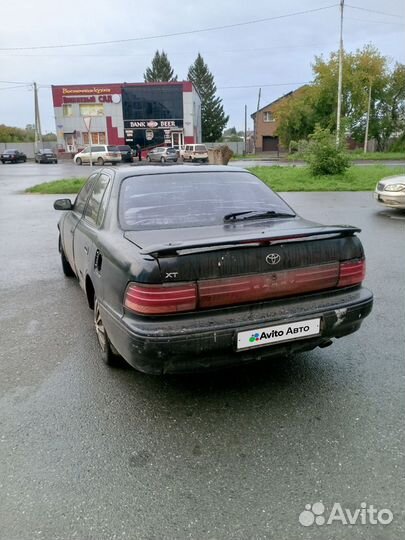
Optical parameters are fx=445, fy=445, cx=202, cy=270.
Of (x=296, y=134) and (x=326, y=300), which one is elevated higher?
(x=296, y=134)

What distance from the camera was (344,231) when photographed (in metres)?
3.01

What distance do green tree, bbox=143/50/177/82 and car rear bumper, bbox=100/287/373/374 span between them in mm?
78183

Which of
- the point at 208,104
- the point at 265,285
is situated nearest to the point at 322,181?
the point at 265,285

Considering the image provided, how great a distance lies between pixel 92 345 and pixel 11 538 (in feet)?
6.56

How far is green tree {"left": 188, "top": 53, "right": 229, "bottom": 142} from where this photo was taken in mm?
71688

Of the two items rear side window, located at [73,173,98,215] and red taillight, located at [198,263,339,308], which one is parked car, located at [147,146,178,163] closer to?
rear side window, located at [73,173,98,215]

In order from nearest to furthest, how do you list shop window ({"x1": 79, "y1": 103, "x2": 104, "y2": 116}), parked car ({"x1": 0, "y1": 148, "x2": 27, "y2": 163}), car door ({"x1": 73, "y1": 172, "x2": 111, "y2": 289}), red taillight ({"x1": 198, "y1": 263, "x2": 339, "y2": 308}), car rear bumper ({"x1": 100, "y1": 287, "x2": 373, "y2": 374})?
1. car rear bumper ({"x1": 100, "y1": 287, "x2": 373, "y2": 374})
2. red taillight ({"x1": 198, "y1": 263, "x2": 339, "y2": 308})
3. car door ({"x1": 73, "y1": 172, "x2": 111, "y2": 289})
4. parked car ({"x1": 0, "y1": 148, "x2": 27, "y2": 163})
5. shop window ({"x1": 79, "y1": 103, "x2": 104, "y2": 116})

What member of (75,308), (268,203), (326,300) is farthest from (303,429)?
(75,308)

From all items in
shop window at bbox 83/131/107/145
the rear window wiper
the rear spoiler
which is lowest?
the rear spoiler

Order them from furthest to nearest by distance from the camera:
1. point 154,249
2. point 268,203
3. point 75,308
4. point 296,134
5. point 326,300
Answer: point 296,134
point 75,308
point 268,203
point 326,300
point 154,249

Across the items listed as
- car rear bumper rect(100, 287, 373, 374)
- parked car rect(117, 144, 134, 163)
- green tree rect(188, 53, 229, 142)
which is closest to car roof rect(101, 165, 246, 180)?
car rear bumper rect(100, 287, 373, 374)

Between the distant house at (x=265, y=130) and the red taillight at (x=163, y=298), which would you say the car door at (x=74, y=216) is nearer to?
the red taillight at (x=163, y=298)

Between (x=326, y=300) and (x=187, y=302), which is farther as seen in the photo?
(x=326, y=300)

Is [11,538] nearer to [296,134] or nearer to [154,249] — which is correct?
[154,249]
